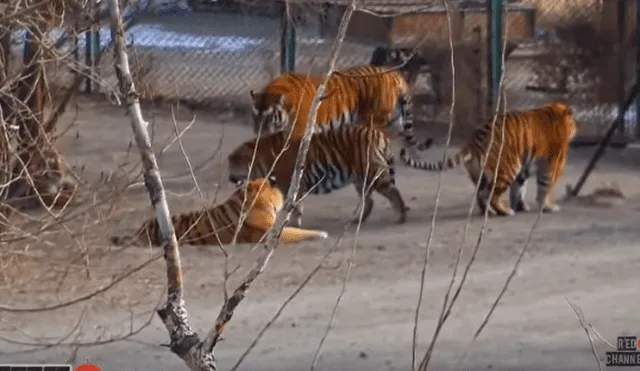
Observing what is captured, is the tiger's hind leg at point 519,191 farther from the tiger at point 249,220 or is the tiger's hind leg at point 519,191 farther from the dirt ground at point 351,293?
the tiger at point 249,220

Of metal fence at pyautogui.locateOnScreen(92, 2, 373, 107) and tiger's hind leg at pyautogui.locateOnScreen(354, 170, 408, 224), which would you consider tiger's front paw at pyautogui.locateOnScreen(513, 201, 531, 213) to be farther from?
metal fence at pyautogui.locateOnScreen(92, 2, 373, 107)

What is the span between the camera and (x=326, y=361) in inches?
230

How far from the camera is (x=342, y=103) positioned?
38.1ft

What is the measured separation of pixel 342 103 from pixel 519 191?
7.15 feet

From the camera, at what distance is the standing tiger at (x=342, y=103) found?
11.1 m

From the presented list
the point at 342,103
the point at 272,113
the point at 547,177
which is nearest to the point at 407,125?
the point at 342,103

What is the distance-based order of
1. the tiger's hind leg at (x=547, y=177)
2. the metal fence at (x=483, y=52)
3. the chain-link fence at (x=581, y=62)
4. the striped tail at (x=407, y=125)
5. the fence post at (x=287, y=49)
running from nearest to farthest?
the tiger's hind leg at (x=547, y=177), the striped tail at (x=407, y=125), the metal fence at (x=483, y=52), the chain-link fence at (x=581, y=62), the fence post at (x=287, y=49)

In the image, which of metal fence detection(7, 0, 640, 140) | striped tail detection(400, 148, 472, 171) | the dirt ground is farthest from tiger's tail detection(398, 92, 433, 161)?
the dirt ground

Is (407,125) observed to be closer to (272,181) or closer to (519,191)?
(519,191)

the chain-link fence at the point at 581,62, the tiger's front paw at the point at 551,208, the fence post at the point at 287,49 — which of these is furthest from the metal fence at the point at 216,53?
the tiger's front paw at the point at 551,208

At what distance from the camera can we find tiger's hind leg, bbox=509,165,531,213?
9.99 metres

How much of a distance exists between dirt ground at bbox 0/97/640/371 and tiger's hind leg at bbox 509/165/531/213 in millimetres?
356

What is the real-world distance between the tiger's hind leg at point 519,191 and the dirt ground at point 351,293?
14.0 inches

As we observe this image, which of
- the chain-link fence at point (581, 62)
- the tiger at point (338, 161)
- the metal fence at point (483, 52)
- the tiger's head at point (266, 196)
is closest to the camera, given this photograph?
the tiger's head at point (266, 196)
